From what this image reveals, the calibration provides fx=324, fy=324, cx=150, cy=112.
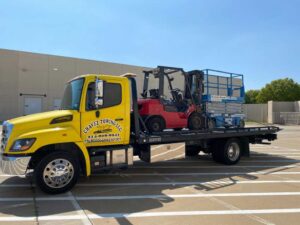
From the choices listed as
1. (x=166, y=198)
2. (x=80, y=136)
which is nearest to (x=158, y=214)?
(x=166, y=198)

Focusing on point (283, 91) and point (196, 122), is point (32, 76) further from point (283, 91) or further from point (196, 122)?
point (283, 91)

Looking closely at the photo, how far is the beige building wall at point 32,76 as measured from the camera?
1623 inches

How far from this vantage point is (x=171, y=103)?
1089 cm

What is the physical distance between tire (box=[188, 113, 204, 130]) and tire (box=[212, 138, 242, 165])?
3.10 ft

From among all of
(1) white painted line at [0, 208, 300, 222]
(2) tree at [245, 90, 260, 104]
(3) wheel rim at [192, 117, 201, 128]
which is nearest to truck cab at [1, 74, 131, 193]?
(1) white painted line at [0, 208, 300, 222]

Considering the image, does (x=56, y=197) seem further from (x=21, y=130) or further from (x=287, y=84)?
(x=287, y=84)

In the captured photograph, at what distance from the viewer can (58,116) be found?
7.15 meters

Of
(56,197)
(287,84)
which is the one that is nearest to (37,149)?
(56,197)

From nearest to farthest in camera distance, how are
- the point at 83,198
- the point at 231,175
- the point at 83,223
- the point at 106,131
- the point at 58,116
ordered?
the point at 83,223, the point at 83,198, the point at 58,116, the point at 106,131, the point at 231,175

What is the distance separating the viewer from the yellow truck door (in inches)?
292

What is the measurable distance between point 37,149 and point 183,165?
5319mm

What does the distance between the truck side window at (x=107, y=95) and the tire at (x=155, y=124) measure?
225cm

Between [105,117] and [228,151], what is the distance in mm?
4980

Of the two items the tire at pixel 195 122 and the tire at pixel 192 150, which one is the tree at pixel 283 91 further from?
the tire at pixel 195 122
